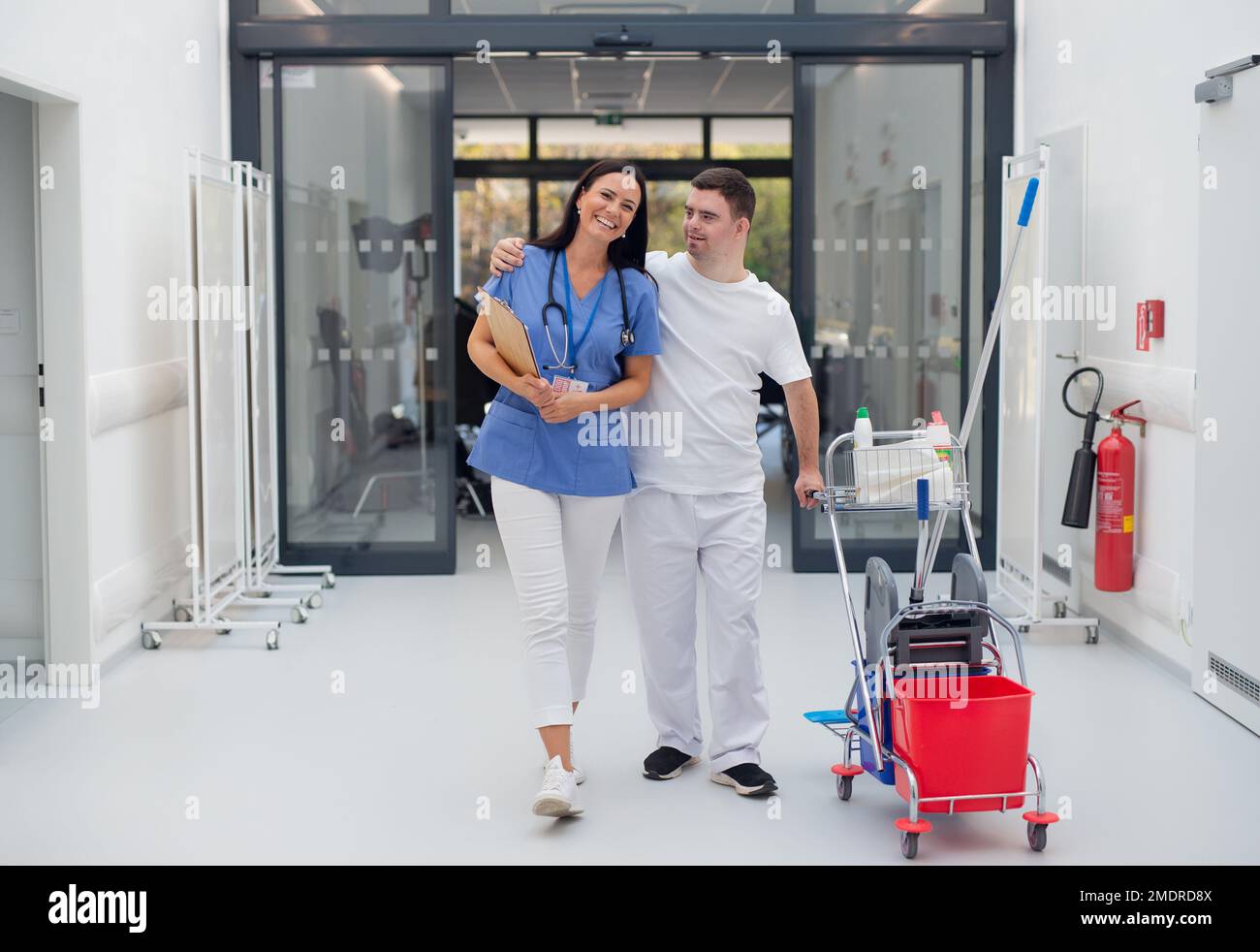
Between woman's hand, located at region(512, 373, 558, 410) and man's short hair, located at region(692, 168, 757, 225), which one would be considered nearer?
woman's hand, located at region(512, 373, 558, 410)

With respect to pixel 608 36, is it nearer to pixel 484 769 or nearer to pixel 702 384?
pixel 702 384

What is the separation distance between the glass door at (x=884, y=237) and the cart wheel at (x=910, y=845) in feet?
11.7

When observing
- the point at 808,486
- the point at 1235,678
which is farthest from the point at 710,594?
the point at 1235,678

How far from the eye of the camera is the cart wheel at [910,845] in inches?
124

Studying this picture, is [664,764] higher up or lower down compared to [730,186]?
lower down

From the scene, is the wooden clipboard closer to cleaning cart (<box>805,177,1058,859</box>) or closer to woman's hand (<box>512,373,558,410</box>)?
woman's hand (<box>512,373,558,410</box>)

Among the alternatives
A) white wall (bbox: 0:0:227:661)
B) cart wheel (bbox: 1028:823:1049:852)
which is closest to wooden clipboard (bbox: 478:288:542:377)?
cart wheel (bbox: 1028:823:1049:852)

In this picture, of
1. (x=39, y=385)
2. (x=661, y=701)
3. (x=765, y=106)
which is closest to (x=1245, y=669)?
(x=661, y=701)

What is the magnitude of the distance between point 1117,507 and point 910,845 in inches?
92.6

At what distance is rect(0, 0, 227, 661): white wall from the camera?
4664 millimetres

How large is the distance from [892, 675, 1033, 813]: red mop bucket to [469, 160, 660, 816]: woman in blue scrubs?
815 millimetres

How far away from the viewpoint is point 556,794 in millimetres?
3318

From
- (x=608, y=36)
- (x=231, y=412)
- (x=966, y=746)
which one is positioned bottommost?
(x=966, y=746)

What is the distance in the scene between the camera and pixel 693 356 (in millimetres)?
3555
